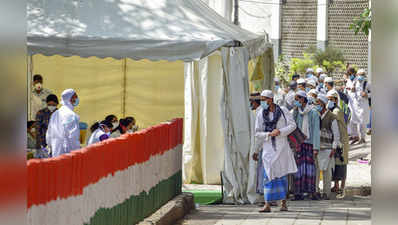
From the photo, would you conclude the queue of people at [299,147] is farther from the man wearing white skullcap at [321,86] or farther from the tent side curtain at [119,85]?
the man wearing white skullcap at [321,86]

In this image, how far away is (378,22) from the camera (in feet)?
3.46

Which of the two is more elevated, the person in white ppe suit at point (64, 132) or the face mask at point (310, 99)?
the face mask at point (310, 99)

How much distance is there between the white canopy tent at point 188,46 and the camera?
9.92 meters

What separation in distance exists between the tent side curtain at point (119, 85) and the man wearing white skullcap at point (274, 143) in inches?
169

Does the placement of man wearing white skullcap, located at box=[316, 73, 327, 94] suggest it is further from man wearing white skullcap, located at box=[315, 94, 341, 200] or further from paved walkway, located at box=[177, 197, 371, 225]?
paved walkway, located at box=[177, 197, 371, 225]

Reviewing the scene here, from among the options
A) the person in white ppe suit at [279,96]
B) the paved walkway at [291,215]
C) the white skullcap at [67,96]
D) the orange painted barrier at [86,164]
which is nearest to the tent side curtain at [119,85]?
Answer: the person in white ppe suit at [279,96]

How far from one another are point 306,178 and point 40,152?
4294mm

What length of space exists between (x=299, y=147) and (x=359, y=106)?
8.78 m

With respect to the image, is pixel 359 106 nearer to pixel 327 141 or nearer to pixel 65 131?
pixel 327 141

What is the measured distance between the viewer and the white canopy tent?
992 centimetres

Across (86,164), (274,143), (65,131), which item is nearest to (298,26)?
(274,143)

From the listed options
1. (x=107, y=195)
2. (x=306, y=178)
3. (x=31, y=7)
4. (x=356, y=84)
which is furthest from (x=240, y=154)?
(x=356, y=84)

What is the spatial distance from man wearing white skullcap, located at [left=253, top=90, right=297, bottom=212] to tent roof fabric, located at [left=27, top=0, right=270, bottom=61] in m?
1.11

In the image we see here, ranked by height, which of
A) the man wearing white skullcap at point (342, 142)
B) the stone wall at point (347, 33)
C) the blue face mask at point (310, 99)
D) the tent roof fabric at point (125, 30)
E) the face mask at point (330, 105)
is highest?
the stone wall at point (347, 33)
